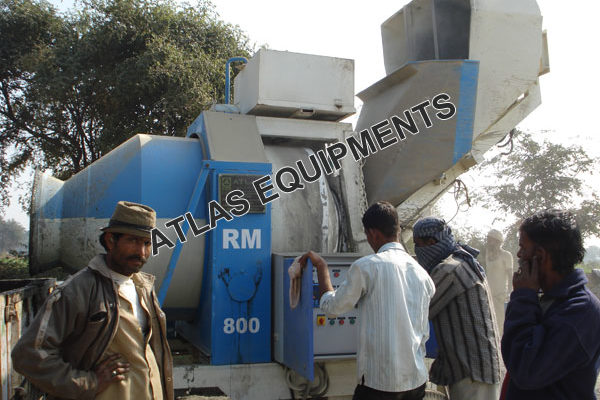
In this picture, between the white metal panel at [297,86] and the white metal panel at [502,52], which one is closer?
the white metal panel at [297,86]

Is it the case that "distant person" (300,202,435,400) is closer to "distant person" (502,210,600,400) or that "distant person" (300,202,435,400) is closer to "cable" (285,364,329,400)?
"distant person" (502,210,600,400)

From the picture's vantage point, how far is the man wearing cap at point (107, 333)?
6.82ft

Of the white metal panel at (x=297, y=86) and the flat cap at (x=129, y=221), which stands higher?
the white metal panel at (x=297, y=86)

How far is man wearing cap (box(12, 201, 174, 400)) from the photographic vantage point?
2.08 m

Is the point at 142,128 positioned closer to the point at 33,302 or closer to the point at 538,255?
the point at 33,302

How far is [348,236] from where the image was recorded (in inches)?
178

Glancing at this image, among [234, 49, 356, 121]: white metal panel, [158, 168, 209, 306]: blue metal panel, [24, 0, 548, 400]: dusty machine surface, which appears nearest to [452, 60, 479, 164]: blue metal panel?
[24, 0, 548, 400]: dusty machine surface

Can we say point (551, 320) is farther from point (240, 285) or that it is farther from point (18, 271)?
point (18, 271)

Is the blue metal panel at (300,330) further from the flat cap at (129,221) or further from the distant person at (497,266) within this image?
the distant person at (497,266)

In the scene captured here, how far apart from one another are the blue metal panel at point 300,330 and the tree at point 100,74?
23.5ft

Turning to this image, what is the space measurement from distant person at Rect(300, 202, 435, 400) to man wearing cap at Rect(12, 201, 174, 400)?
96 cm

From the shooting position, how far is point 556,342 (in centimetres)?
→ 183

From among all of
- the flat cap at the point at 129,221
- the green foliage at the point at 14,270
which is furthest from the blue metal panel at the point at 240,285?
the green foliage at the point at 14,270

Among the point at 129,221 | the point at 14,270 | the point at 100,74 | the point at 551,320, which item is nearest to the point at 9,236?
the point at 14,270
